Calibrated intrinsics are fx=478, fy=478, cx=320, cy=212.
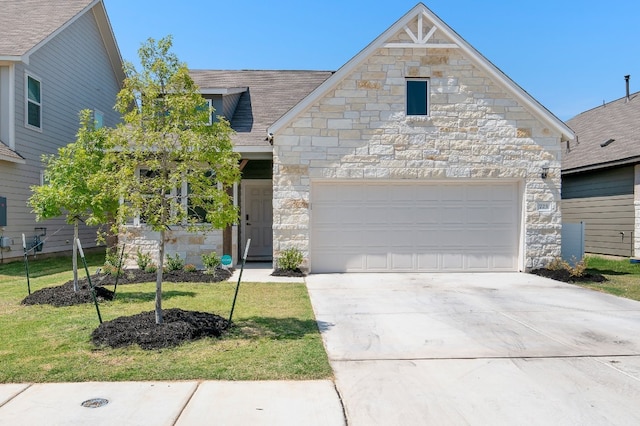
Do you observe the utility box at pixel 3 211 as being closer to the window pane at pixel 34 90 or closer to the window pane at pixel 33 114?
the window pane at pixel 33 114

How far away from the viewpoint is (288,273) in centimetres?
1111

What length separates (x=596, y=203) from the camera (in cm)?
1611

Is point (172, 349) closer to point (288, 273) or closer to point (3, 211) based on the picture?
point (288, 273)

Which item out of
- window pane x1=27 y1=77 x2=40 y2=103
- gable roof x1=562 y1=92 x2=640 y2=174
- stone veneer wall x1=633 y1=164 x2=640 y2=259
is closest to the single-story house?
gable roof x1=562 y1=92 x2=640 y2=174

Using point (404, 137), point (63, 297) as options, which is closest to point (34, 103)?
point (63, 297)

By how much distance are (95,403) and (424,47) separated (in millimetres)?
10294

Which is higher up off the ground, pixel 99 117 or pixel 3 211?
pixel 99 117

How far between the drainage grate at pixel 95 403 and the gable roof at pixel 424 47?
26.7 feet

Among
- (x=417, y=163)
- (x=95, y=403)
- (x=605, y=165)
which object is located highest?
(x=605, y=165)

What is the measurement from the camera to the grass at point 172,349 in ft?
14.8

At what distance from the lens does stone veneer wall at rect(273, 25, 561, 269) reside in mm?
11414

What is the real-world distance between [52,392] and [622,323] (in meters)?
6.98

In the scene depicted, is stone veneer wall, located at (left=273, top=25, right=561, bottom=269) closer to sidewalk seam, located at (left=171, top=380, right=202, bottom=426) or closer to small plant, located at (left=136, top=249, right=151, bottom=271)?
small plant, located at (left=136, top=249, right=151, bottom=271)

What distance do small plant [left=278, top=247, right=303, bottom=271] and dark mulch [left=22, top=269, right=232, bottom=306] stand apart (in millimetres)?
1273
